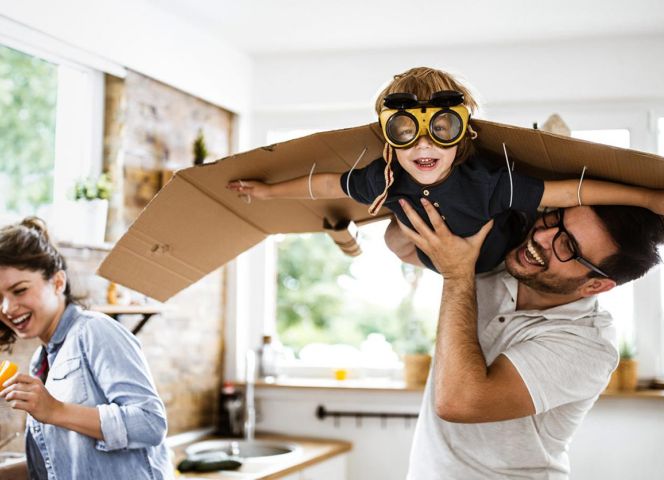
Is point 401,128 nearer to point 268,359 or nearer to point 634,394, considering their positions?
point 634,394

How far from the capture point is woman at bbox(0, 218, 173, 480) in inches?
71.4

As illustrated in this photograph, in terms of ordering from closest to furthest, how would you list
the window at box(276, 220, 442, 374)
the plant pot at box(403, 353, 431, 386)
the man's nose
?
the man's nose < the plant pot at box(403, 353, 431, 386) < the window at box(276, 220, 442, 374)

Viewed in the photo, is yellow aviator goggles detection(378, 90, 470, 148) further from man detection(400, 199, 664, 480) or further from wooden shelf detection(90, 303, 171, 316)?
wooden shelf detection(90, 303, 171, 316)

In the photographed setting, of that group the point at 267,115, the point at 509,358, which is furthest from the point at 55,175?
the point at 509,358

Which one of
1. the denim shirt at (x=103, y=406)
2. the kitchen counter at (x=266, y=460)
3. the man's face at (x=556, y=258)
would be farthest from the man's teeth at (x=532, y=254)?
the kitchen counter at (x=266, y=460)

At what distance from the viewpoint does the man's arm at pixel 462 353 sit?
1.62 m

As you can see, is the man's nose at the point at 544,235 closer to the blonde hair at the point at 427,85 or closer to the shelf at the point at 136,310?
the blonde hair at the point at 427,85

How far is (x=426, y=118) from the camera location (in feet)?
4.87

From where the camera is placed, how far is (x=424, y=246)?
1747 millimetres

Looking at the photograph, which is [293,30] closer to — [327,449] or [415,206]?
[327,449]

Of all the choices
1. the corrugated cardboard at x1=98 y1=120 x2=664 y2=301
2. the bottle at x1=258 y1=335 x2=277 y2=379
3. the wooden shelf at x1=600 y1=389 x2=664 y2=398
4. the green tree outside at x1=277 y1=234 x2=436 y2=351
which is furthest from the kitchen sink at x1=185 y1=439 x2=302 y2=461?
the green tree outside at x1=277 y1=234 x2=436 y2=351

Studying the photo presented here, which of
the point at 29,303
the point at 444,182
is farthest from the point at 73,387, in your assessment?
the point at 444,182

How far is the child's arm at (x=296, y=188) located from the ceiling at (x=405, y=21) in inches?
64.0

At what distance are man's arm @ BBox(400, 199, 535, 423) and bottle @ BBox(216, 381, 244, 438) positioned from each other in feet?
6.96
